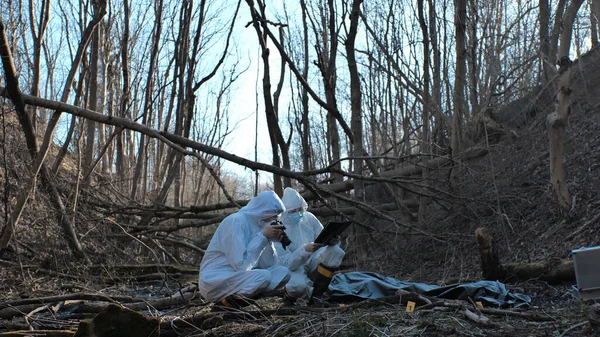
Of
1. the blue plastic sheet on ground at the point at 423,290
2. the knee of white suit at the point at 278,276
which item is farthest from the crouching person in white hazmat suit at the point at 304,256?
the blue plastic sheet on ground at the point at 423,290

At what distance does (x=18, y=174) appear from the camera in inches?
287

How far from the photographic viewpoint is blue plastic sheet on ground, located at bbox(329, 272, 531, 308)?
5.05 meters

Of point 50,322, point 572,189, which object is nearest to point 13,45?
point 50,322

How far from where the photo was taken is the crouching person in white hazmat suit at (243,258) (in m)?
5.22

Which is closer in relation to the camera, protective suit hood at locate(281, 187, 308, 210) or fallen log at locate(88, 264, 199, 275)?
protective suit hood at locate(281, 187, 308, 210)

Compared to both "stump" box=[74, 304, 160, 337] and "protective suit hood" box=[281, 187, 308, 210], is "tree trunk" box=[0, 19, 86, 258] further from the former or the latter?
"stump" box=[74, 304, 160, 337]

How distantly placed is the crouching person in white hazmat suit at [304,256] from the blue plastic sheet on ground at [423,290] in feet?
0.85

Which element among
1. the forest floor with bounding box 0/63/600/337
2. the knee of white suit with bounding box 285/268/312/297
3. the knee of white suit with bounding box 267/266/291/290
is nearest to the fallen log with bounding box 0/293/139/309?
the forest floor with bounding box 0/63/600/337

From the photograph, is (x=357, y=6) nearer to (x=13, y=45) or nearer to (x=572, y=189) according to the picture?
(x=572, y=189)

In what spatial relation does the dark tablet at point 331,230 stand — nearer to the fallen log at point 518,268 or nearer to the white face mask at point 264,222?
the white face mask at point 264,222

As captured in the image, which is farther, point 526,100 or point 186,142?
point 526,100

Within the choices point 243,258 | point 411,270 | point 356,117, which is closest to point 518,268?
point 411,270

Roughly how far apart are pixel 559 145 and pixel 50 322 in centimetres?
590

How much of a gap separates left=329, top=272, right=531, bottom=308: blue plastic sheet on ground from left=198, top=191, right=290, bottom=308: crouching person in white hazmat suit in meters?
0.61
